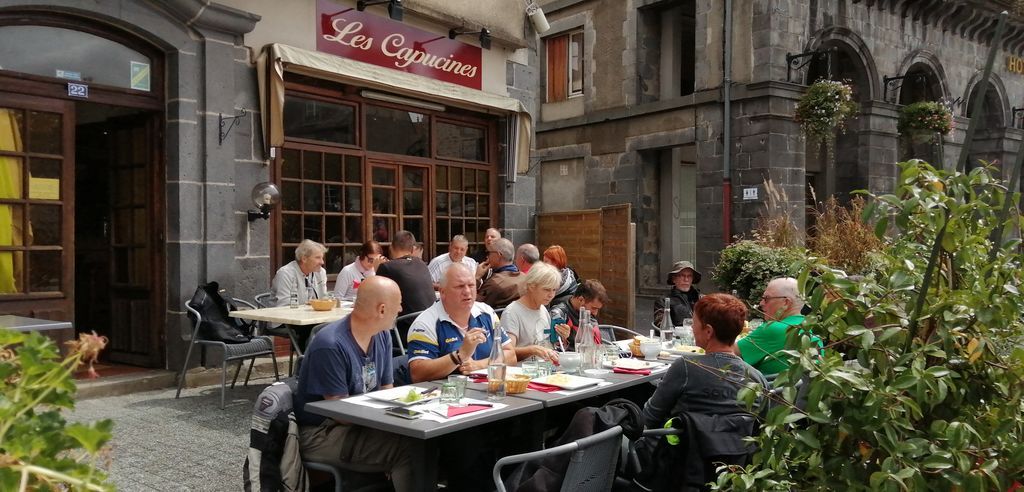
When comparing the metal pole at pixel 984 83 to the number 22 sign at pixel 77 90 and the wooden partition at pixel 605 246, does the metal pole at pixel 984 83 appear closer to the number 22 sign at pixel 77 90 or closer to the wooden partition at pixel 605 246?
the number 22 sign at pixel 77 90

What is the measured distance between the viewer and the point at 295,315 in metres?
6.45

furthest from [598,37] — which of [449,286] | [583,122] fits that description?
[449,286]

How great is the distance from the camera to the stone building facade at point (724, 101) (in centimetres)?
A: 1380

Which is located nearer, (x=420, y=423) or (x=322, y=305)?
(x=420, y=423)

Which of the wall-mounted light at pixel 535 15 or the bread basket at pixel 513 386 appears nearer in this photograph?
the bread basket at pixel 513 386

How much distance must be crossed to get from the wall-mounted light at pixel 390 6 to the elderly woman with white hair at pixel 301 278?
121 inches

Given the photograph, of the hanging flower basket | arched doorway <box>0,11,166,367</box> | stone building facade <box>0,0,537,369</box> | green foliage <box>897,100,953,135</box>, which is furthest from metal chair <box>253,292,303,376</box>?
green foliage <box>897,100,953,135</box>

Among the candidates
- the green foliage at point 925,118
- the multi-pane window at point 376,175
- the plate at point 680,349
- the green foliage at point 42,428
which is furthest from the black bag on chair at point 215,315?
the green foliage at point 925,118

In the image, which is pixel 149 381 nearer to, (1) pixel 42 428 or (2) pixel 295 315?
(2) pixel 295 315

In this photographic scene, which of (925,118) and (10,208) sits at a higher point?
(925,118)

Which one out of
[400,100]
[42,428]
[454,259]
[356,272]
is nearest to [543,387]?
[42,428]

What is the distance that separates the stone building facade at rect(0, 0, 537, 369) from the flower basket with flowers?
10.1 meters

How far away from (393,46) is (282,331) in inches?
156

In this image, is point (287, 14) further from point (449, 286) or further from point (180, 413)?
point (449, 286)
